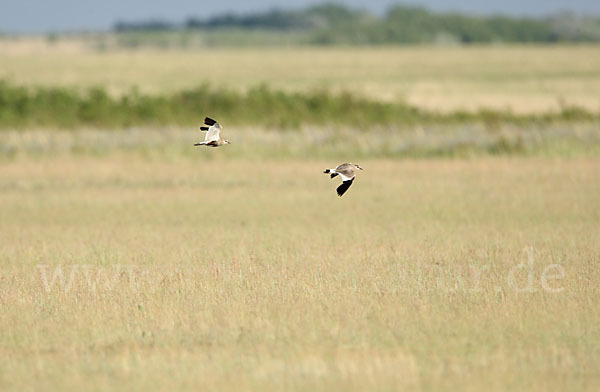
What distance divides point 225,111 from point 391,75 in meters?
59.9

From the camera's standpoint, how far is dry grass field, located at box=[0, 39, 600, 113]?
67.2 m

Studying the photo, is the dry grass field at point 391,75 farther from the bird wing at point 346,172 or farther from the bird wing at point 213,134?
the bird wing at point 213,134

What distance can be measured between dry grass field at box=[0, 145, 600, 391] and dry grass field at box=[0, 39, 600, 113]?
3298 centimetres

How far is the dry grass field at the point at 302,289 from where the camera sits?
9.22 m

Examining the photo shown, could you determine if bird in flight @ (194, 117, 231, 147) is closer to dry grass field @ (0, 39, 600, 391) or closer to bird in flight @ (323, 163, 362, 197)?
bird in flight @ (323, 163, 362, 197)

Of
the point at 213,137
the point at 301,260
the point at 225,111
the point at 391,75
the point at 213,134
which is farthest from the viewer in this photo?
the point at 391,75

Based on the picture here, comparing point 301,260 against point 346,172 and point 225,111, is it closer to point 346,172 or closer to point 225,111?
point 346,172

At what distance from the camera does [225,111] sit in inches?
1485

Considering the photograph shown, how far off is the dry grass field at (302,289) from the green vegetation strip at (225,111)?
1221 centimetres

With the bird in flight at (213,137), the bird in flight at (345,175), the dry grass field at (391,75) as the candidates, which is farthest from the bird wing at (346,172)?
the dry grass field at (391,75)

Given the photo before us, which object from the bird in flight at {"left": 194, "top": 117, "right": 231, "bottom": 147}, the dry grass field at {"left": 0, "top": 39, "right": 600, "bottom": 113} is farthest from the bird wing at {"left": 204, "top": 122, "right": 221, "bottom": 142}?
the dry grass field at {"left": 0, "top": 39, "right": 600, "bottom": 113}

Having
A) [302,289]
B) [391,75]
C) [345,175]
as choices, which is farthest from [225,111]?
[391,75]

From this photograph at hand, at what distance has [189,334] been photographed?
34.4 ft

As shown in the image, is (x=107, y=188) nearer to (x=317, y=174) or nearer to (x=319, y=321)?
(x=317, y=174)
